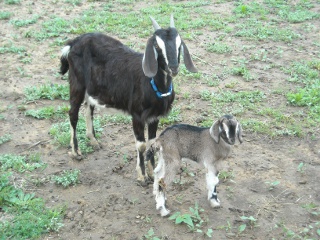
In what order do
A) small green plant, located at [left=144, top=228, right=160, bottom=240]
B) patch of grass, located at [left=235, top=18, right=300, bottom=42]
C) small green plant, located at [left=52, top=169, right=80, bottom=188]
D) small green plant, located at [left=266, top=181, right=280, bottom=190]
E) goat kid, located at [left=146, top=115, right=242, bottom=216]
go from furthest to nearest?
1. patch of grass, located at [left=235, top=18, right=300, bottom=42]
2. small green plant, located at [left=52, top=169, right=80, bottom=188]
3. small green plant, located at [left=266, top=181, right=280, bottom=190]
4. goat kid, located at [left=146, top=115, right=242, bottom=216]
5. small green plant, located at [left=144, top=228, right=160, bottom=240]

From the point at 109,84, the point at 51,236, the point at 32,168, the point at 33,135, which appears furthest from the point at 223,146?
the point at 33,135

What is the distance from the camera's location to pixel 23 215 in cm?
478

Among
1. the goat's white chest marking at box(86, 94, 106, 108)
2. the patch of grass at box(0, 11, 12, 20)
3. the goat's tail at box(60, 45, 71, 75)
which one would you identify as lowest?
the patch of grass at box(0, 11, 12, 20)

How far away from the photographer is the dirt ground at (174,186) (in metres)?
4.72

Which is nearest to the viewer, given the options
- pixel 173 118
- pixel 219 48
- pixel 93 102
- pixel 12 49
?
pixel 93 102

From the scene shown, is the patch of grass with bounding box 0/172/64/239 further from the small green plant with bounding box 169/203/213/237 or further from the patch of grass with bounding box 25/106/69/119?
the patch of grass with bounding box 25/106/69/119

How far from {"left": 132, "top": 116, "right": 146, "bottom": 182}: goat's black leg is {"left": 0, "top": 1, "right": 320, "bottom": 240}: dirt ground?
0.51ft

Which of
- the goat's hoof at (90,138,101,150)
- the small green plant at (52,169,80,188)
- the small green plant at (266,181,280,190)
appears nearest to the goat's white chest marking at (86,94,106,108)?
the goat's hoof at (90,138,101,150)

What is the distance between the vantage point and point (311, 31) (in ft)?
32.6

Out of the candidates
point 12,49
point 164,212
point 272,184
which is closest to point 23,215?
point 164,212

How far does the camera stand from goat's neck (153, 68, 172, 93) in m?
4.98

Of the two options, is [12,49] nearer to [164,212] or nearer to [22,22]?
[22,22]

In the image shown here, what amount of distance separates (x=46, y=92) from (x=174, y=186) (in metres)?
3.19

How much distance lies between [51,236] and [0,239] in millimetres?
492
